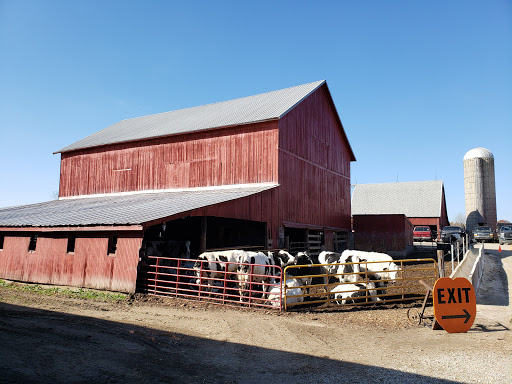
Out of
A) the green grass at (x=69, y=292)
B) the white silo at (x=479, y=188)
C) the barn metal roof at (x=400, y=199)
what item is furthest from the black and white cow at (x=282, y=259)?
the white silo at (x=479, y=188)

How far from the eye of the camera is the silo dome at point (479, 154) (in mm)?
52594

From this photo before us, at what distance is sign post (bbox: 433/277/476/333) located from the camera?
8.48 metres

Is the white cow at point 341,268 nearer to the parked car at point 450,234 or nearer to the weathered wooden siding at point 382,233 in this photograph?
the weathered wooden siding at point 382,233

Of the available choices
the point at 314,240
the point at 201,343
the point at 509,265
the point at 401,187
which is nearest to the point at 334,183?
the point at 314,240

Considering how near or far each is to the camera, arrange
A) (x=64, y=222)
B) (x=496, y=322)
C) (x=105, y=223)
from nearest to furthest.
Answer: (x=496, y=322), (x=105, y=223), (x=64, y=222)

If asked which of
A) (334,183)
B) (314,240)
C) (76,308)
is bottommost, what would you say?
(76,308)

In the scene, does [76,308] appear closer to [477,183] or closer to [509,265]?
[509,265]

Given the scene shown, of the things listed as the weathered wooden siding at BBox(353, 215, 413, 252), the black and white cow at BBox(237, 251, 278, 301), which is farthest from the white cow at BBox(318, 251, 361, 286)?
the weathered wooden siding at BBox(353, 215, 413, 252)

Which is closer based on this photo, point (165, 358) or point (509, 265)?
point (165, 358)

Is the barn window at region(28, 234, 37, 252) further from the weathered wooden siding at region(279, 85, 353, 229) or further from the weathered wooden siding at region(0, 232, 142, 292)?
the weathered wooden siding at region(279, 85, 353, 229)

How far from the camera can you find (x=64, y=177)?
28.8 meters

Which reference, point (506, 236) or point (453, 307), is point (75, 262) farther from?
point (506, 236)

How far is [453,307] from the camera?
857cm

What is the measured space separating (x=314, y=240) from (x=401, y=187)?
2946cm
